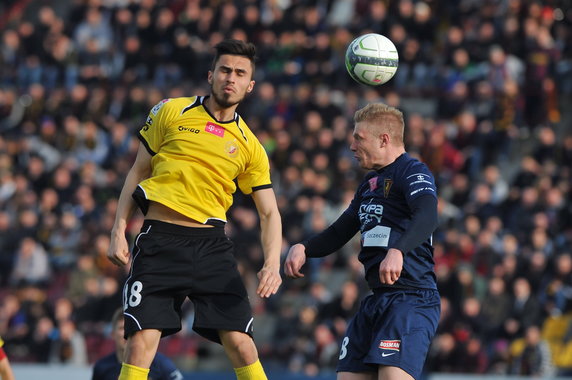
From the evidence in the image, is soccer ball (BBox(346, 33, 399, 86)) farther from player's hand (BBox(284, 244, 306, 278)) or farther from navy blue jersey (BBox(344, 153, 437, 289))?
player's hand (BBox(284, 244, 306, 278))

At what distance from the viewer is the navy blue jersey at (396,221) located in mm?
7270

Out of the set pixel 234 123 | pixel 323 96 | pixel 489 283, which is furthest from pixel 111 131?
pixel 234 123

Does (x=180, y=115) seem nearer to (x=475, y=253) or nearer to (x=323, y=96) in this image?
(x=475, y=253)

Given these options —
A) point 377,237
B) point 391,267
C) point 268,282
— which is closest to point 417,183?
point 377,237

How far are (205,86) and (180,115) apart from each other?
14.0 metres

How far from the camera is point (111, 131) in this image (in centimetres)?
2123

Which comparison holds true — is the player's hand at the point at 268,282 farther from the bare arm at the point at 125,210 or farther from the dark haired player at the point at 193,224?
the bare arm at the point at 125,210

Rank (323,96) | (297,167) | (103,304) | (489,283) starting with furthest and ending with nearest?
(323,96)
(297,167)
(103,304)
(489,283)

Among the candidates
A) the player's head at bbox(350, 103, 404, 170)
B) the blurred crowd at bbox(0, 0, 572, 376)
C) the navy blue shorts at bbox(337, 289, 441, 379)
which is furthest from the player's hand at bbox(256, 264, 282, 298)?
the blurred crowd at bbox(0, 0, 572, 376)

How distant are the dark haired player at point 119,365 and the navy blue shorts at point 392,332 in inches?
93.0

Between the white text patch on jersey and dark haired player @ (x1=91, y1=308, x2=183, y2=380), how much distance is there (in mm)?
2626

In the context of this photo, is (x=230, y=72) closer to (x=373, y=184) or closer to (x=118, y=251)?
(x=373, y=184)

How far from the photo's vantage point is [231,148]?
775 cm

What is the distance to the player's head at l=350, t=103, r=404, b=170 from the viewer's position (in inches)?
294
